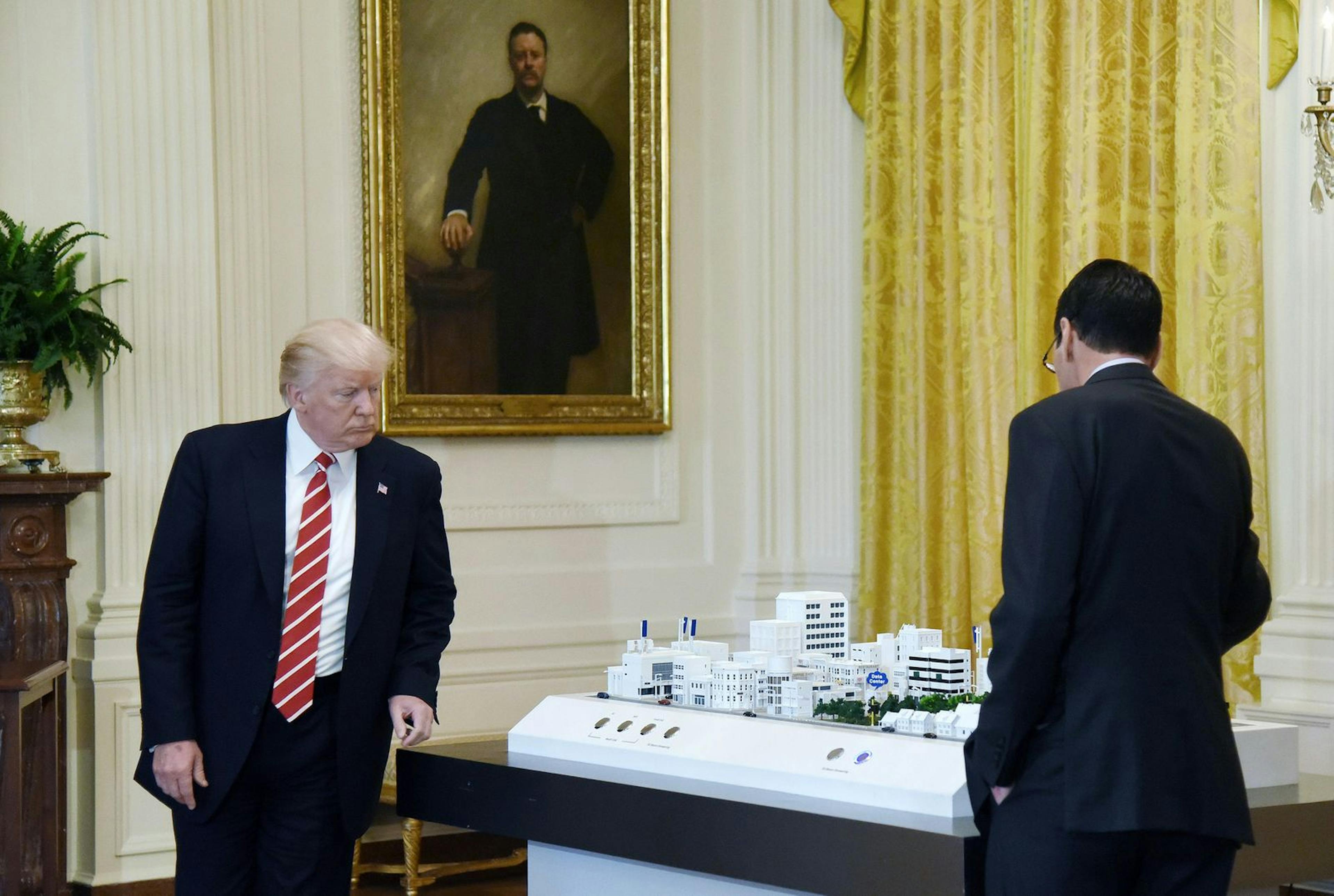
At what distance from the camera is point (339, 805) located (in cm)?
338

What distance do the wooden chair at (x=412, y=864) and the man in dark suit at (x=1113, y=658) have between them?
143 inches

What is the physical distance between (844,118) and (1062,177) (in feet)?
4.95

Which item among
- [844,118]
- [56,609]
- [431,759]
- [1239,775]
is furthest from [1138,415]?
[844,118]

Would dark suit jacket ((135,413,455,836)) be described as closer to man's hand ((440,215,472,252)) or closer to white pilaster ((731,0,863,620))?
man's hand ((440,215,472,252))

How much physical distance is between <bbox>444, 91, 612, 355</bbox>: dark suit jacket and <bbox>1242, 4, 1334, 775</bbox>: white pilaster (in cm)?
297

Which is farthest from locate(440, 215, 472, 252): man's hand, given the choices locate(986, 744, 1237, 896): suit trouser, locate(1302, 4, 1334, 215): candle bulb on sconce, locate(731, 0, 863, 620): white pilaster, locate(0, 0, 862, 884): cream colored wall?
locate(986, 744, 1237, 896): suit trouser

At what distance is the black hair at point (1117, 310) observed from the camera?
2809 millimetres

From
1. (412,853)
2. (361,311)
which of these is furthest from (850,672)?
(361,311)

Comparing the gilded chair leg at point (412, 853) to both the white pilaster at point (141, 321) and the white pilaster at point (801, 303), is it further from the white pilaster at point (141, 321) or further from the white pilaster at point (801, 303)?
the white pilaster at point (801, 303)

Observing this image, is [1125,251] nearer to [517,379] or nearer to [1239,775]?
[517,379]

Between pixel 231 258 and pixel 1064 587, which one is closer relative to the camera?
pixel 1064 587

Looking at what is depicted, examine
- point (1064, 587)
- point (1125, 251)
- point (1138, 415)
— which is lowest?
point (1064, 587)

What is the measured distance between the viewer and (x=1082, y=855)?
105 inches

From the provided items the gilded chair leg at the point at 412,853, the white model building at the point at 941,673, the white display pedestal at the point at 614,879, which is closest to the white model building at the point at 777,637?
the white model building at the point at 941,673
